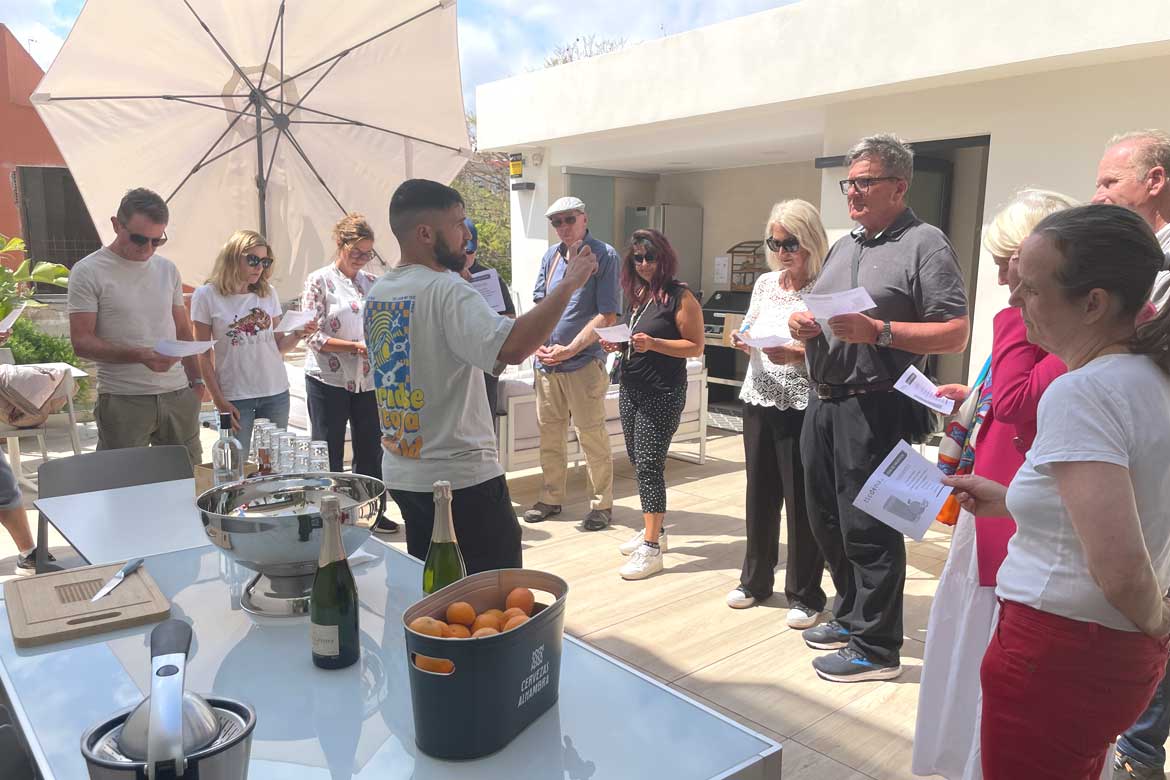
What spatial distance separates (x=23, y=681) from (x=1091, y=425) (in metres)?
1.77

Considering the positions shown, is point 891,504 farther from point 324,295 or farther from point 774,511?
point 324,295

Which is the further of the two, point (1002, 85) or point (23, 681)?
point (1002, 85)

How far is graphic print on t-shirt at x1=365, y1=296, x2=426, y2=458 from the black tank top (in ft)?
6.59

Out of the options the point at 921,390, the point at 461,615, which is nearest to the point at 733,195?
the point at 921,390

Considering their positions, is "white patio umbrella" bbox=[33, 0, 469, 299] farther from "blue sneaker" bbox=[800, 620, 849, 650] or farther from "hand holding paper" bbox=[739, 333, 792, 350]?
"blue sneaker" bbox=[800, 620, 849, 650]

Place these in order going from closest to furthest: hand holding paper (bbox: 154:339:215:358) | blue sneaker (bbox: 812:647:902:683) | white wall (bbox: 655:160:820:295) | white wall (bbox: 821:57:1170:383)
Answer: blue sneaker (bbox: 812:647:902:683) → hand holding paper (bbox: 154:339:215:358) → white wall (bbox: 821:57:1170:383) → white wall (bbox: 655:160:820:295)

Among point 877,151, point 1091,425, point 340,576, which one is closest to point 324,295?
point 877,151

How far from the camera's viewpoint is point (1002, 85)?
18.1ft

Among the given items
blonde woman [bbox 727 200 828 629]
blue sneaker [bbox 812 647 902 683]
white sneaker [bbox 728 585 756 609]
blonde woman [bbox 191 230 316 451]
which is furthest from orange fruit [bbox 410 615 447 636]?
blonde woman [bbox 191 230 316 451]

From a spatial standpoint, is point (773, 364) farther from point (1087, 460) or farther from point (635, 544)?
point (1087, 460)

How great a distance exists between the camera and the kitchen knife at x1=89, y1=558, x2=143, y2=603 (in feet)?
5.25

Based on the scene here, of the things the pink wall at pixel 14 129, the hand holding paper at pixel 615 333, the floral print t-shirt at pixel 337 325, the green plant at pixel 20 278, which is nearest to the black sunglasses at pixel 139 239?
the floral print t-shirt at pixel 337 325

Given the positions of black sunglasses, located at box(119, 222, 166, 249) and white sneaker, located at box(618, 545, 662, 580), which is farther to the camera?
white sneaker, located at box(618, 545, 662, 580)

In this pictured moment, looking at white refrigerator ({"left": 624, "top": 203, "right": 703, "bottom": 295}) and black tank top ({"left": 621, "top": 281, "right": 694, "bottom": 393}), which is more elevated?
white refrigerator ({"left": 624, "top": 203, "right": 703, "bottom": 295})
